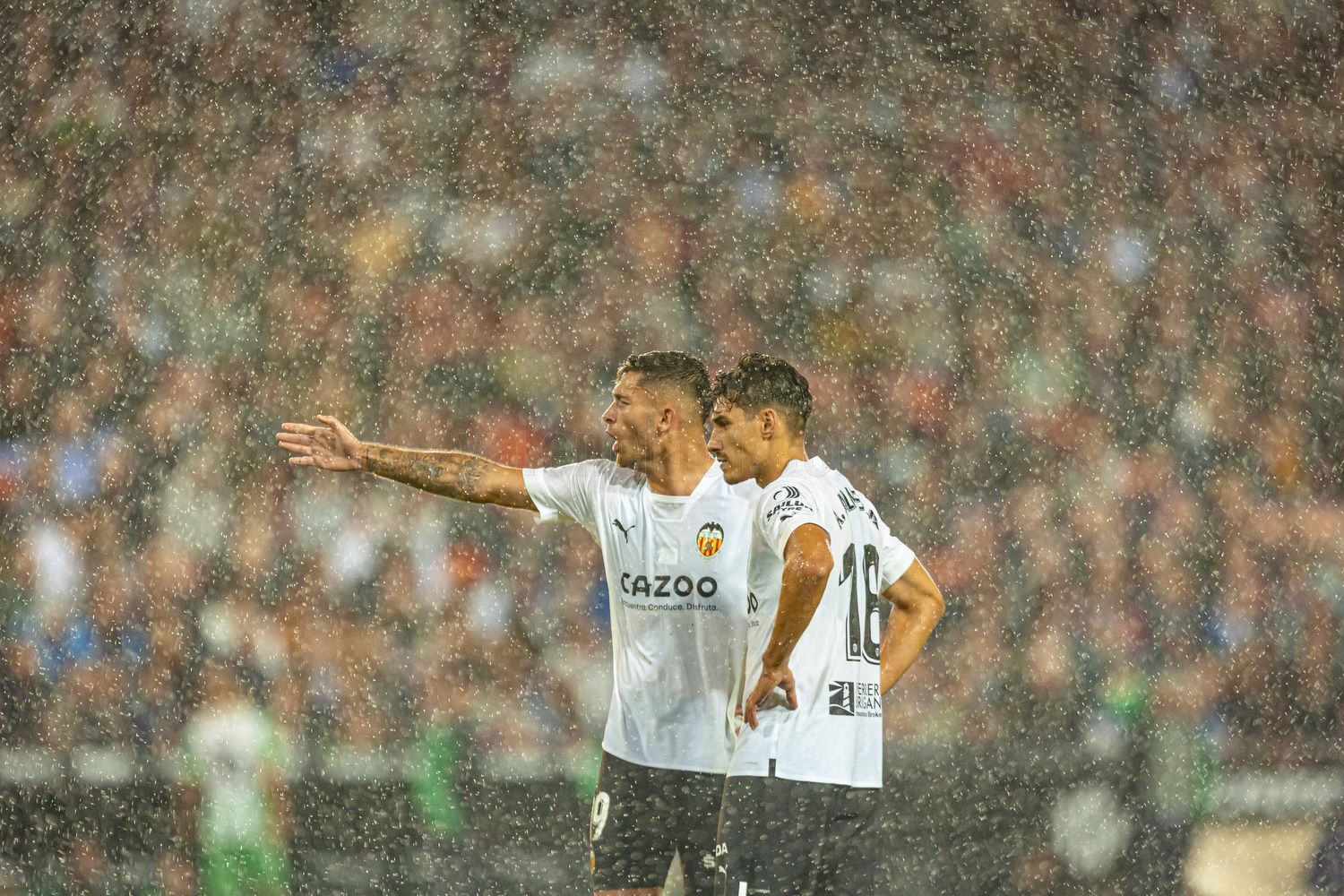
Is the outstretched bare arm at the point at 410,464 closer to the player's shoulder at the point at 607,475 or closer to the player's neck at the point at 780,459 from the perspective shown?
the player's shoulder at the point at 607,475

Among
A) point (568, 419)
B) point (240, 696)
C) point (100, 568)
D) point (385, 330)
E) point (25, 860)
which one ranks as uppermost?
point (385, 330)

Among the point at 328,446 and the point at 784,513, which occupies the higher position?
the point at 328,446

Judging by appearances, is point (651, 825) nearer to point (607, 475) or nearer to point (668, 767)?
point (668, 767)

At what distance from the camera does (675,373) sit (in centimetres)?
328

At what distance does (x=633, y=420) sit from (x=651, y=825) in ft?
2.95

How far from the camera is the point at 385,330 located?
8.91 metres

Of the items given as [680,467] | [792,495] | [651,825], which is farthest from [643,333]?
[792,495]

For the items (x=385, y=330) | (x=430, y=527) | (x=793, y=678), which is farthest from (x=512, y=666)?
(x=793, y=678)

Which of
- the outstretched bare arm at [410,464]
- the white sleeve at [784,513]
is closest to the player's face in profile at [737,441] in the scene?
the white sleeve at [784,513]

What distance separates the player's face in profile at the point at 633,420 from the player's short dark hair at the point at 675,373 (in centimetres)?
4

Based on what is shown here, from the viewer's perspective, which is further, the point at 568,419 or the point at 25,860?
Result: the point at 568,419

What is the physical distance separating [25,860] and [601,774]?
5.32 meters

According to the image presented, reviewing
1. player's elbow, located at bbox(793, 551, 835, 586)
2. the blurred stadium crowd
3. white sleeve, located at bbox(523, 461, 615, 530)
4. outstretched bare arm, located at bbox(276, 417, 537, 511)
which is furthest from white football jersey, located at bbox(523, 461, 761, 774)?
the blurred stadium crowd

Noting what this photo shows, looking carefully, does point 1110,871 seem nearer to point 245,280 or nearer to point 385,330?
point 385,330
